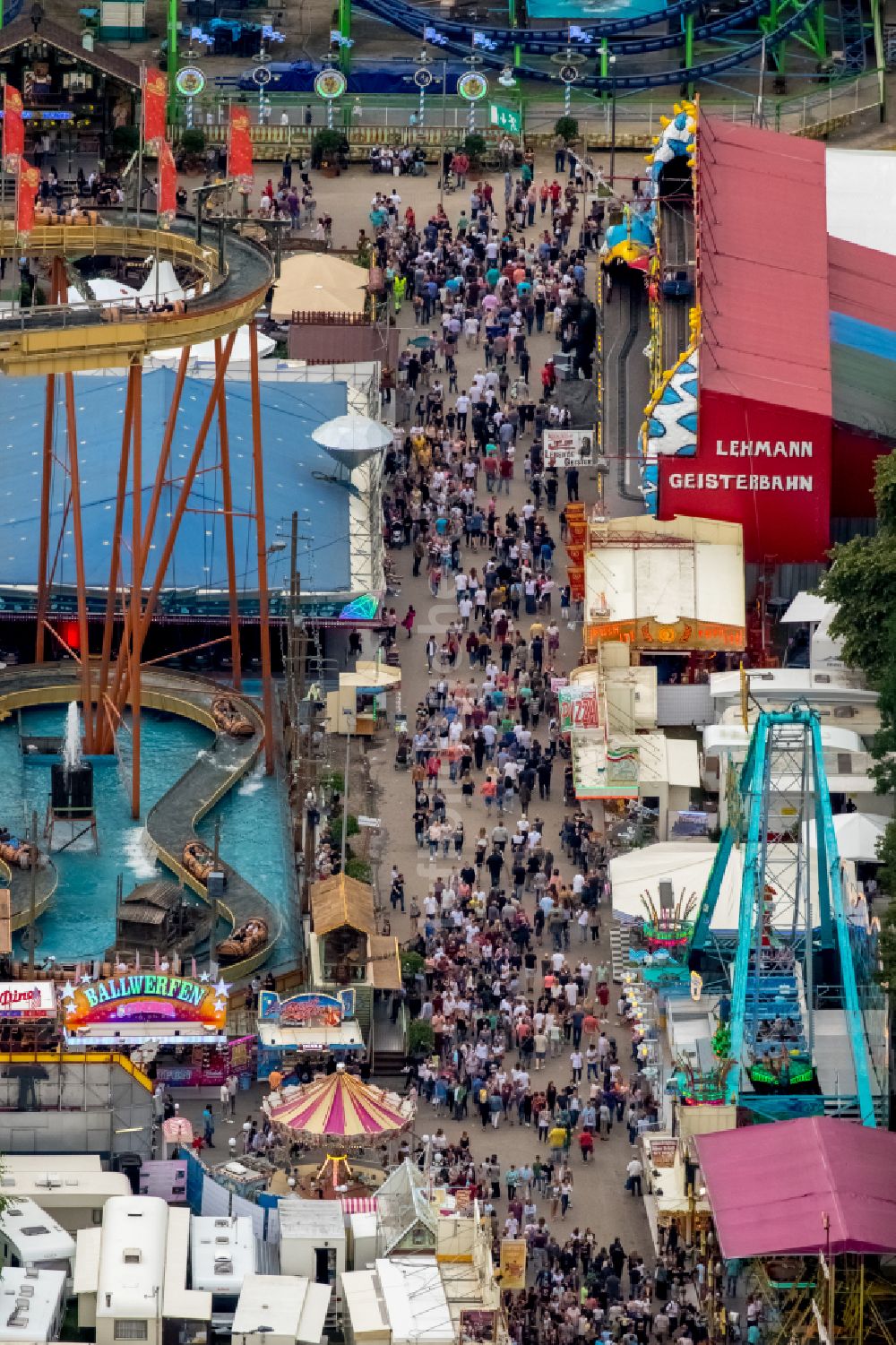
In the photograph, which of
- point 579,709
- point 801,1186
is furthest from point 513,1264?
point 579,709

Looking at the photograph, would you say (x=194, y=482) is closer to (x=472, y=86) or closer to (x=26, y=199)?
(x=26, y=199)

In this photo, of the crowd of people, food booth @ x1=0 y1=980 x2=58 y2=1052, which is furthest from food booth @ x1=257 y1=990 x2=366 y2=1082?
food booth @ x1=0 y1=980 x2=58 y2=1052

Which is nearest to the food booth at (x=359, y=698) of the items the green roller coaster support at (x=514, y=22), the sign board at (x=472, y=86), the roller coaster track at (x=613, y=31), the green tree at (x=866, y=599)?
the green tree at (x=866, y=599)

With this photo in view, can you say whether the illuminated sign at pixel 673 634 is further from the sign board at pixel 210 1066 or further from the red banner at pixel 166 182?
the sign board at pixel 210 1066

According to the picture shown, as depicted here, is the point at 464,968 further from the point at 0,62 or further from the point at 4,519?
the point at 0,62

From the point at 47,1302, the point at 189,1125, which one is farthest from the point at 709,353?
the point at 47,1302
